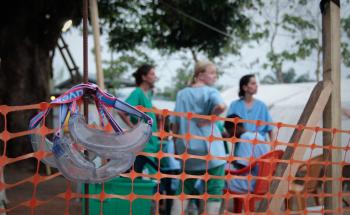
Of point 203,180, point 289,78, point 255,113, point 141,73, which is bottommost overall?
point 203,180

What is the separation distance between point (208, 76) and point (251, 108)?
1.18 meters

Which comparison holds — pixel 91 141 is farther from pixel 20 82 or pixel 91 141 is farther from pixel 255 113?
pixel 20 82

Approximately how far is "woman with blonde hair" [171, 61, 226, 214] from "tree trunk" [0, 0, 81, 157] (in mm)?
4167

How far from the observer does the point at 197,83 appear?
4273mm

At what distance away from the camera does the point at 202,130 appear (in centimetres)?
410

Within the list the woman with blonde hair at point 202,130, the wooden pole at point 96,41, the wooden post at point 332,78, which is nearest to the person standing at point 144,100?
the woman with blonde hair at point 202,130

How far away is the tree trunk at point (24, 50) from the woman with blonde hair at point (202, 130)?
4.17 m

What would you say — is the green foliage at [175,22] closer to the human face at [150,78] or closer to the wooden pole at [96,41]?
the human face at [150,78]

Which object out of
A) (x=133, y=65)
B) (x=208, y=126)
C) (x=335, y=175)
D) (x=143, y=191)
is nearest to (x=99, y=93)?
(x=143, y=191)

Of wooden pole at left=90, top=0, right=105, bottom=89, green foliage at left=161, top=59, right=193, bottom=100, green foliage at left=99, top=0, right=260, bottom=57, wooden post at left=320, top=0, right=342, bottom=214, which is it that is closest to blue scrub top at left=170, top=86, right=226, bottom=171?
wooden pole at left=90, top=0, right=105, bottom=89

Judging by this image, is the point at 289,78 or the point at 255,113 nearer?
the point at 255,113

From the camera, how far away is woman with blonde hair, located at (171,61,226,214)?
3.96 m

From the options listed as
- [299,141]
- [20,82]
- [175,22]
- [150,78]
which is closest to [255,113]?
[150,78]

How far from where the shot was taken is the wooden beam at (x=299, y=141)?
3.35 meters
